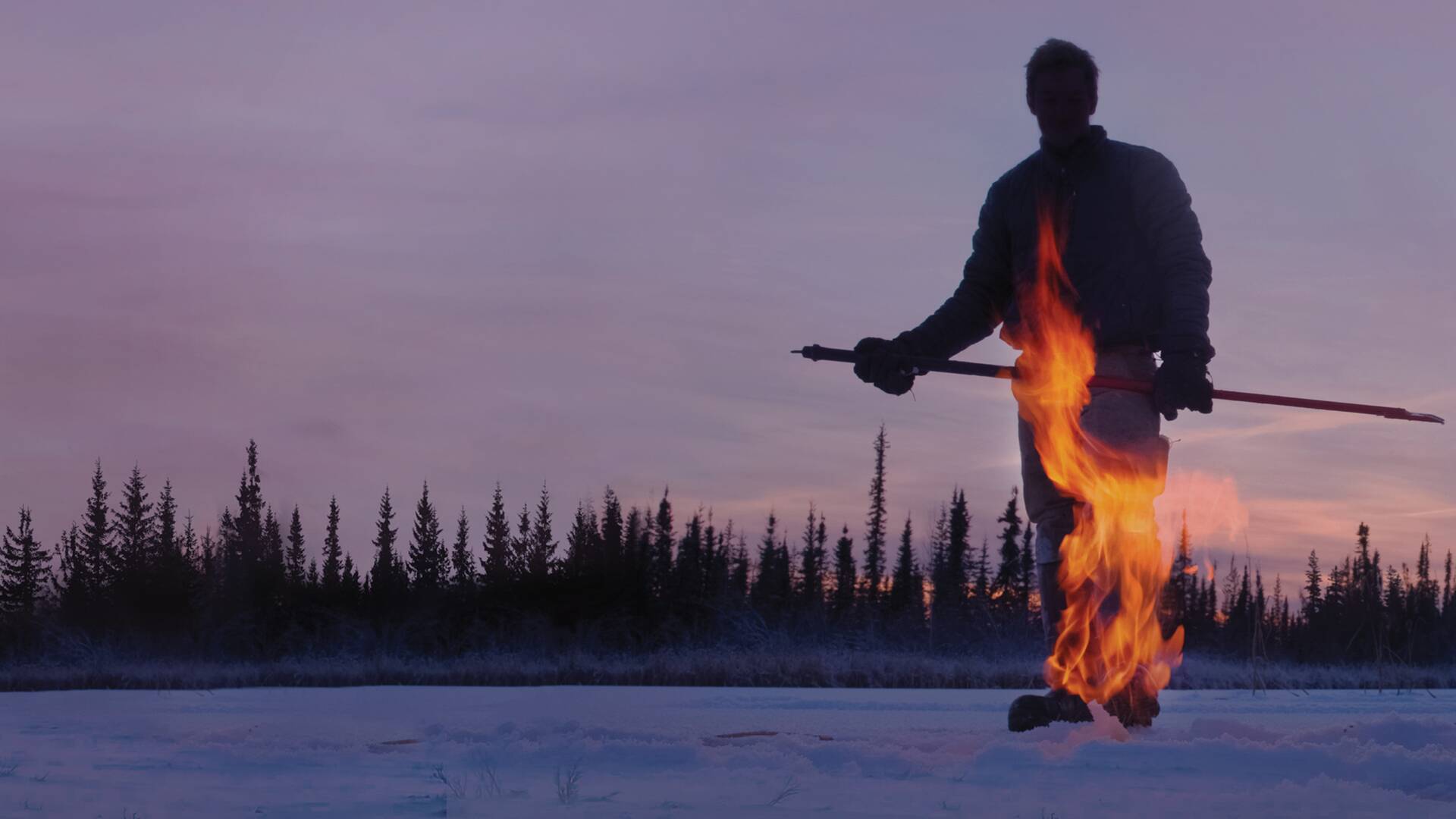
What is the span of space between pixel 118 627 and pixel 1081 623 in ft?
86.6

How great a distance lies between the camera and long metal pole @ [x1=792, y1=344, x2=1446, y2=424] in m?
4.22

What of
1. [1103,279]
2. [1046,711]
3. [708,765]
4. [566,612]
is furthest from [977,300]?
[566,612]

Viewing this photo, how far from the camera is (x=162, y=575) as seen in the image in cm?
3209

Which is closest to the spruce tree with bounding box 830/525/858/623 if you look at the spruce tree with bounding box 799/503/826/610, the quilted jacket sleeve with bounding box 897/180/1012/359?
the spruce tree with bounding box 799/503/826/610

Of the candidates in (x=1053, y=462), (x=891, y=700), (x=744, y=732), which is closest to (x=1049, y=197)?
(x=1053, y=462)

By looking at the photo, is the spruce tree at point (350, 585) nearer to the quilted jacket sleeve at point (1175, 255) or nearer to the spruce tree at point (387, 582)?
the spruce tree at point (387, 582)

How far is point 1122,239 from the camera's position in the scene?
14.5 ft

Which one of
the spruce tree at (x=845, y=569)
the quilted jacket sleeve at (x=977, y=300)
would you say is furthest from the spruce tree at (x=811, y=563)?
the quilted jacket sleeve at (x=977, y=300)

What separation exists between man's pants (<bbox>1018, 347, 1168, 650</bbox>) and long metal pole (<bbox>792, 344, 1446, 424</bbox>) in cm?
8

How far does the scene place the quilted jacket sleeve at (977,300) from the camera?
489 centimetres

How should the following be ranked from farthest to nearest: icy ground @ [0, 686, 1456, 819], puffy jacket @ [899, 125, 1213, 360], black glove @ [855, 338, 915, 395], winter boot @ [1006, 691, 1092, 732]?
1. black glove @ [855, 338, 915, 395]
2. puffy jacket @ [899, 125, 1213, 360]
3. winter boot @ [1006, 691, 1092, 732]
4. icy ground @ [0, 686, 1456, 819]

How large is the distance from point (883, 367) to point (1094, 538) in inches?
35.9

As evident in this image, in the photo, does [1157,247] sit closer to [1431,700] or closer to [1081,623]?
[1081,623]

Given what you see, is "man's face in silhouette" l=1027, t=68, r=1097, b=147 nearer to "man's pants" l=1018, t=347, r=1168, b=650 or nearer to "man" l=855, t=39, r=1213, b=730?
"man" l=855, t=39, r=1213, b=730
